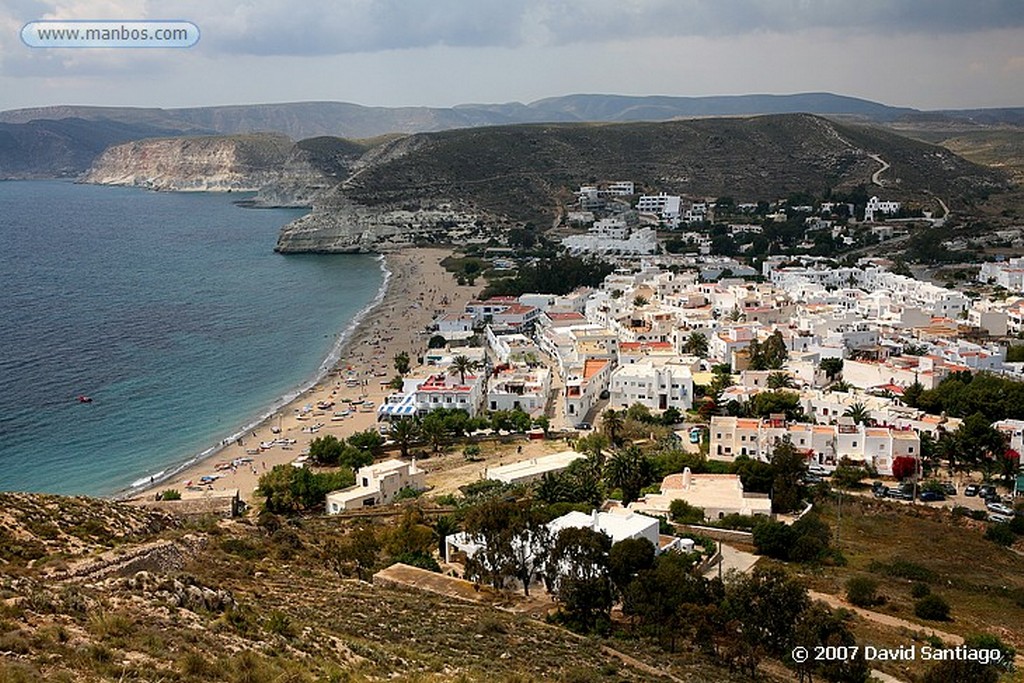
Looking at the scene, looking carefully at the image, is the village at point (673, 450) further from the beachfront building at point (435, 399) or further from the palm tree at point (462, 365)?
the palm tree at point (462, 365)

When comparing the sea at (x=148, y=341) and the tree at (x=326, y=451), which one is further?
the sea at (x=148, y=341)

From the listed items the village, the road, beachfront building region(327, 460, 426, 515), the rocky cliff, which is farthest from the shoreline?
the rocky cliff

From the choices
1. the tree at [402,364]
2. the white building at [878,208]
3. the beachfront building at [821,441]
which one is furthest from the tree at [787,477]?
the white building at [878,208]

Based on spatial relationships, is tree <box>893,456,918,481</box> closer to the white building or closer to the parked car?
the parked car

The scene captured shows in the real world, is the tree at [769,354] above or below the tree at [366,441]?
above

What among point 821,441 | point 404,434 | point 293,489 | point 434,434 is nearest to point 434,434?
point 434,434

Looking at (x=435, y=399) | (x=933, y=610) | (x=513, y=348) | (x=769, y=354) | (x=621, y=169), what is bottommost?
(x=933, y=610)

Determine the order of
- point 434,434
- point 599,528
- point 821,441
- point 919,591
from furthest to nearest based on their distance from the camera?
point 434,434 → point 821,441 → point 599,528 → point 919,591

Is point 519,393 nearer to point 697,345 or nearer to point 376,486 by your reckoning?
point 697,345
